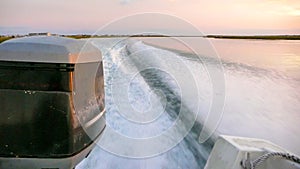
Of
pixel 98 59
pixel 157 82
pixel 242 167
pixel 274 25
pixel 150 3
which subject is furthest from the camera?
pixel 274 25

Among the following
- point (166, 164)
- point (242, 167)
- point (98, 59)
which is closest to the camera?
point (242, 167)

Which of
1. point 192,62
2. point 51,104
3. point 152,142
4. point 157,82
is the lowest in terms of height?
point 192,62

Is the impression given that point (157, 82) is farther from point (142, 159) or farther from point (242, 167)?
point (242, 167)

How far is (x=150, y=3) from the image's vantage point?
5.16 m

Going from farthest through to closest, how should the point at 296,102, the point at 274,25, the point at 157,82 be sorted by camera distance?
the point at 274,25 → the point at 157,82 → the point at 296,102

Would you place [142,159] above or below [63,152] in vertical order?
below

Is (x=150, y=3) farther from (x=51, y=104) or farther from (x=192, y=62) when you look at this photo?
(x=51, y=104)

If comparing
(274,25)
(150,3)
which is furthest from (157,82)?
(274,25)

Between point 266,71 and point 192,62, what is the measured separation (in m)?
1.47

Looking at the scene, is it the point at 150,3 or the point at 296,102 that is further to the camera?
the point at 150,3

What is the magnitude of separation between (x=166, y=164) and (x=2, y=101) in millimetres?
1324

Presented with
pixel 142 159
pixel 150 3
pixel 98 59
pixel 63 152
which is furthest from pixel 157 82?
pixel 63 152

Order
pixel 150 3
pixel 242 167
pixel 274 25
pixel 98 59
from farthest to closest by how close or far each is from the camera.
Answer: pixel 274 25 → pixel 150 3 → pixel 98 59 → pixel 242 167

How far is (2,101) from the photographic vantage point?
1233 mm
